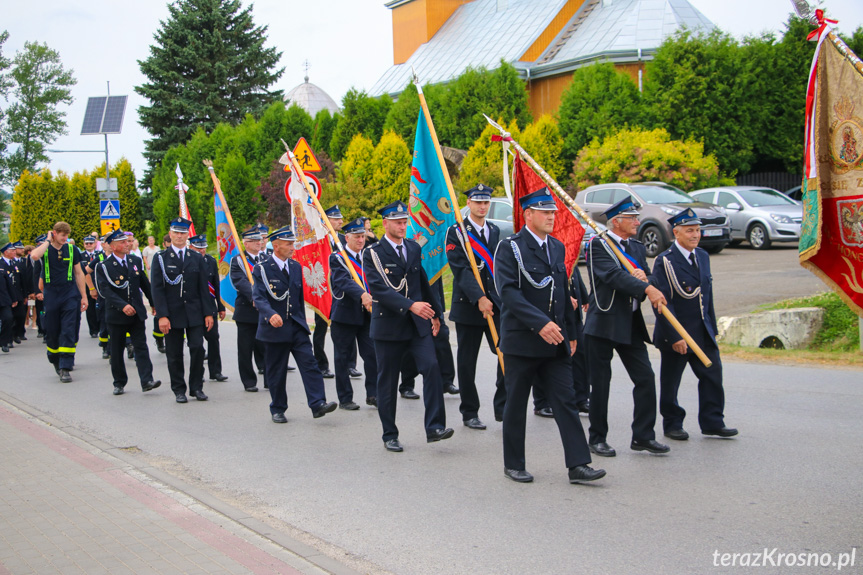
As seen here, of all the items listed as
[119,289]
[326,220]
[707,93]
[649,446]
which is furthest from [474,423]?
[707,93]

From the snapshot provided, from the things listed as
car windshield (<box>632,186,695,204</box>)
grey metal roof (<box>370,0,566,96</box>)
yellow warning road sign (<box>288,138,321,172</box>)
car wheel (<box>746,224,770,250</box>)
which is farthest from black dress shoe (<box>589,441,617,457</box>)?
grey metal roof (<box>370,0,566,96</box>)

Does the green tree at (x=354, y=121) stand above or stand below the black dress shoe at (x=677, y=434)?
above

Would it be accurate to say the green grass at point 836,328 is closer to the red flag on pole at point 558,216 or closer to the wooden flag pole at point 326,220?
the red flag on pole at point 558,216

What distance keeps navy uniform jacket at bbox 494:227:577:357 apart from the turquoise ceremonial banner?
2.36 meters

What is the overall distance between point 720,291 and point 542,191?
10.4 metres

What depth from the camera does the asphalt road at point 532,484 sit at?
4836mm

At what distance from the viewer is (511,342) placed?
6160 millimetres

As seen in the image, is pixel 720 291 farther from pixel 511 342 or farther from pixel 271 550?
pixel 271 550

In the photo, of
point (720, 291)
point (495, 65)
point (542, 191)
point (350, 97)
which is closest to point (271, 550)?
point (542, 191)

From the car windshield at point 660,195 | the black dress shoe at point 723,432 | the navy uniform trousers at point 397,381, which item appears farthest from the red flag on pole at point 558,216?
the car windshield at point 660,195

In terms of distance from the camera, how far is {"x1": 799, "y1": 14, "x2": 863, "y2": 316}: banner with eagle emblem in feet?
15.9

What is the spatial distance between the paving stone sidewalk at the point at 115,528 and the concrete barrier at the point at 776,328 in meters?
9.02

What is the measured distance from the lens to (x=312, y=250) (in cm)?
1030

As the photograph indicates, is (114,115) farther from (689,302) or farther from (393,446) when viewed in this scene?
(689,302)
